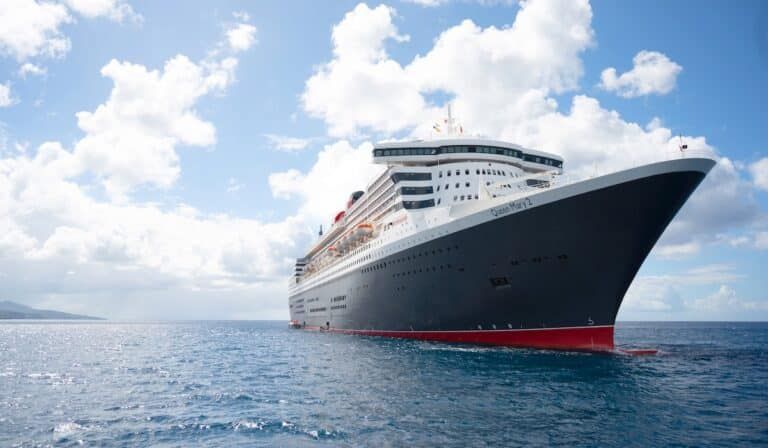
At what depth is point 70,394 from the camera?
18.9 meters

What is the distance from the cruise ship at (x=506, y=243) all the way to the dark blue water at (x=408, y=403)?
97.9 inches

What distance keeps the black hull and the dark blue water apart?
95.1 inches

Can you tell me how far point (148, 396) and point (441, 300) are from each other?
56.8 ft

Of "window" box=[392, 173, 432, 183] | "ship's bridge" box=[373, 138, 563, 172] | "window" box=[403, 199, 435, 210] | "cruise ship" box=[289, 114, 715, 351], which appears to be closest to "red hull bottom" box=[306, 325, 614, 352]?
"cruise ship" box=[289, 114, 715, 351]

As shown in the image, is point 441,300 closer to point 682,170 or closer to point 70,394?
point 682,170

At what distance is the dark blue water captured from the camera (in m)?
12.2

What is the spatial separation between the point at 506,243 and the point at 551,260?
244cm

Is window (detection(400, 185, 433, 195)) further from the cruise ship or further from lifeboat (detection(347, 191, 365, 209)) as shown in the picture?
lifeboat (detection(347, 191, 365, 209))

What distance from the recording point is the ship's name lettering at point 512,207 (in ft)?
82.1

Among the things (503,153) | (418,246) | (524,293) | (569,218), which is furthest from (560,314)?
(503,153)

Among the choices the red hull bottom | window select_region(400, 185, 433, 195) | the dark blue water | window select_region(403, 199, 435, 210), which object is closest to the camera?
the dark blue water

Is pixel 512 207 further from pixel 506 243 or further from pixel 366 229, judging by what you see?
pixel 366 229

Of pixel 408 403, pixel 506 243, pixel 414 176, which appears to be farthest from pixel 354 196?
pixel 408 403

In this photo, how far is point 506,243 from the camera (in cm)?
2605
